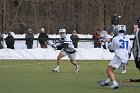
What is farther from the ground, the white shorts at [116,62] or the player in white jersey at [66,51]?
the white shorts at [116,62]

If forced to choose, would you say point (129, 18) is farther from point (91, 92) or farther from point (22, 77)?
point (91, 92)

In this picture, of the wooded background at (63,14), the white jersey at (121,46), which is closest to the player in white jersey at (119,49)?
the white jersey at (121,46)

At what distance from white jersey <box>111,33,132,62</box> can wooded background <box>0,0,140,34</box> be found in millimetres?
35942

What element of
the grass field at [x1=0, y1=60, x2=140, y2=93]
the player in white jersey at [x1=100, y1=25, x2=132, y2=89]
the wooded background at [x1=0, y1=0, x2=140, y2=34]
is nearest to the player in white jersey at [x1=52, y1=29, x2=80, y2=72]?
the grass field at [x1=0, y1=60, x2=140, y2=93]

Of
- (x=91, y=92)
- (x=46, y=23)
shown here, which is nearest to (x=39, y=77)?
(x=91, y=92)

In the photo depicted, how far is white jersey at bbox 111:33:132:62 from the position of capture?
17922 mm

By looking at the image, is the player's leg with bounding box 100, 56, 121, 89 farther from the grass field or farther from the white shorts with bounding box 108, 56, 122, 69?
the grass field

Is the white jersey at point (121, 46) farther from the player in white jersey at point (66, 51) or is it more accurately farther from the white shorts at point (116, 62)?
the player in white jersey at point (66, 51)

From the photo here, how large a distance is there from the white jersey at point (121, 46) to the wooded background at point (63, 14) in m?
35.9

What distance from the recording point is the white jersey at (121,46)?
17922 mm

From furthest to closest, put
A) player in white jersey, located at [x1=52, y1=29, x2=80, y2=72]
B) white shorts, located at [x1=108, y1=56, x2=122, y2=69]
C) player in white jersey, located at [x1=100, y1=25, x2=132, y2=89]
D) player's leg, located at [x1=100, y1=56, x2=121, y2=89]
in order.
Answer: player in white jersey, located at [x1=52, y1=29, x2=80, y2=72] → player in white jersey, located at [x1=100, y1=25, x2=132, y2=89] → white shorts, located at [x1=108, y1=56, x2=122, y2=69] → player's leg, located at [x1=100, y1=56, x2=121, y2=89]

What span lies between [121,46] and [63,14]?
39854mm

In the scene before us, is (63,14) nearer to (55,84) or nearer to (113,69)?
(55,84)

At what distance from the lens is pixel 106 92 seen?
54.6 ft
